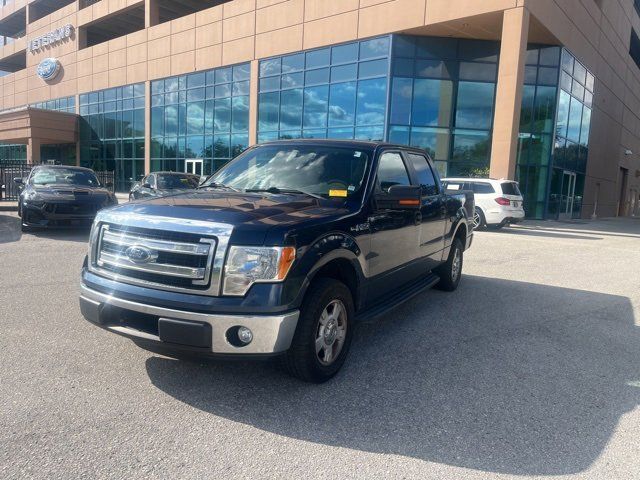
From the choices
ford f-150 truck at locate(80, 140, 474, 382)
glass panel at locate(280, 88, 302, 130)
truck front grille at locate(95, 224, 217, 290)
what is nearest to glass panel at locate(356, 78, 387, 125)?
glass panel at locate(280, 88, 302, 130)

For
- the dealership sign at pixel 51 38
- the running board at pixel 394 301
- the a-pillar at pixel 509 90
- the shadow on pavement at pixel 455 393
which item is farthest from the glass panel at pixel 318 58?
the dealership sign at pixel 51 38

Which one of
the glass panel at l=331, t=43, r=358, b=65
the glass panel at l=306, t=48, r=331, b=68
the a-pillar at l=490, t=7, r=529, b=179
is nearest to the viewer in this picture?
the a-pillar at l=490, t=7, r=529, b=179

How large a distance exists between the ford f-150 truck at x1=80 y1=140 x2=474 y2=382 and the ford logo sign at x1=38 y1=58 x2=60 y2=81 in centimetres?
4561

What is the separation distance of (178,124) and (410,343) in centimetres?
3058

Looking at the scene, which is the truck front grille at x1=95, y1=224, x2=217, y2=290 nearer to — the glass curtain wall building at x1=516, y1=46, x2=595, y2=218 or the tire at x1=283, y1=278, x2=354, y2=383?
the tire at x1=283, y1=278, x2=354, y2=383

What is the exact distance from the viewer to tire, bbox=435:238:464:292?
259 inches

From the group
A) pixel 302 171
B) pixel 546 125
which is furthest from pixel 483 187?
pixel 302 171

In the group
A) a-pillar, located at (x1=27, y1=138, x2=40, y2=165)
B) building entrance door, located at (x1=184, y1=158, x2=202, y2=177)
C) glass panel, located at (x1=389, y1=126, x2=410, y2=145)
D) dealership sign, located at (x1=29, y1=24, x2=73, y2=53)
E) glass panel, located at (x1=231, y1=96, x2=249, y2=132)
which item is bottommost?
building entrance door, located at (x1=184, y1=158, x2=202, y2=177)

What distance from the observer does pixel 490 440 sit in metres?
2.97

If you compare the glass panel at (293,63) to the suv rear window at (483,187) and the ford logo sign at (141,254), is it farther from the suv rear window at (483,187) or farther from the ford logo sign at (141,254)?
the ford logo sign at (141,254)

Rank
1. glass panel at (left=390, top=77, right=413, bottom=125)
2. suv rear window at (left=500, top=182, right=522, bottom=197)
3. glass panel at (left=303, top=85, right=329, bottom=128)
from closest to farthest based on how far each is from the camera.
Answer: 1. suv rear window at (left=500, top=182, right=522, bottom=197)
2. glass panel at (left=390, top=77, right=413, bottom=125)
3. glass panel at (left=303, top=85, right=329, bottom=128)

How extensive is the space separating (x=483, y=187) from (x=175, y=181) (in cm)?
1033

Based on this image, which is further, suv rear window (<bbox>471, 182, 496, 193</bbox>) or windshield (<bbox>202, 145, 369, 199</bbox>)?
suv rear window (<bbox>471, 182, 496, 193</bbox>)

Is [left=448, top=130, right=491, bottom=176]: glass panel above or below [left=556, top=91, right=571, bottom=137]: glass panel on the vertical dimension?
below
